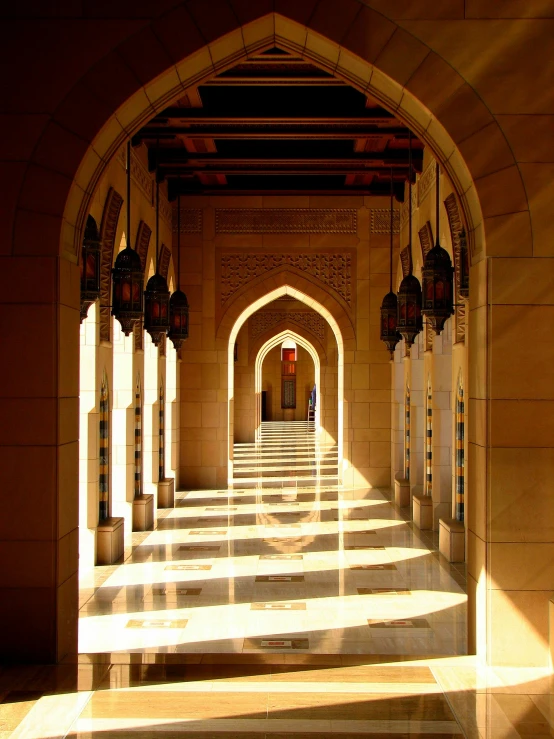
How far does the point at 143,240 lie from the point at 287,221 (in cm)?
A: 321

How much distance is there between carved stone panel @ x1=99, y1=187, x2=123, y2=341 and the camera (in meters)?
7.23

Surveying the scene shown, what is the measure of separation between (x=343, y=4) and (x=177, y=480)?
8.58 meters

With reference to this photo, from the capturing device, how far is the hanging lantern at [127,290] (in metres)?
6.24

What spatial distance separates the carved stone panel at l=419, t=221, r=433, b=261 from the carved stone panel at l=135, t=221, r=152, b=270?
3.10m

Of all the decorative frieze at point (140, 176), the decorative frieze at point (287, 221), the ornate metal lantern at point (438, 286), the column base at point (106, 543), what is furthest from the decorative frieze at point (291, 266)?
the ornate metal lantern at point (438, 286)

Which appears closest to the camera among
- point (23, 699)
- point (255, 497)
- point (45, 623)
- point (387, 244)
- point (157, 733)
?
point (157, 733)

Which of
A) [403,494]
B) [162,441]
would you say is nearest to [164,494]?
[162,441]

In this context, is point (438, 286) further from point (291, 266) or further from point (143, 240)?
point (291, 266)

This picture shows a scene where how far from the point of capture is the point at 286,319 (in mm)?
21594

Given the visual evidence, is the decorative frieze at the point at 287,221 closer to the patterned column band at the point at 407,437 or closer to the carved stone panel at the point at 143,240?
the carved stone panel at the point at 143,240

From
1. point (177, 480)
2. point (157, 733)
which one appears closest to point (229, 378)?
A: point (177, 480)

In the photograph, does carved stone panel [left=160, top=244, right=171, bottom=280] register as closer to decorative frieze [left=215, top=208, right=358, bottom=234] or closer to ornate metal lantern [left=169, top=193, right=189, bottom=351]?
ornate metal lantern [left=169, top=193, right=189, bottom=351]

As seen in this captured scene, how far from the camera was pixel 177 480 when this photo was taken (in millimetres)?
11672

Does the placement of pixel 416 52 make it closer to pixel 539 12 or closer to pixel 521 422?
pixel 539 12
